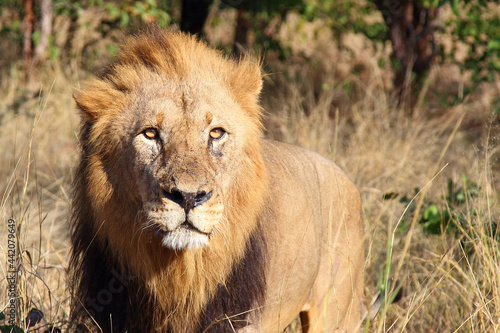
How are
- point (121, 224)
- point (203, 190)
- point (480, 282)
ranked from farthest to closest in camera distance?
1. point (480, 282)
2. point (121, 224)
3. point (203, 190)

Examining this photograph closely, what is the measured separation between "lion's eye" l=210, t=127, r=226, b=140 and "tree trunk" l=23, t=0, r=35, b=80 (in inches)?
259

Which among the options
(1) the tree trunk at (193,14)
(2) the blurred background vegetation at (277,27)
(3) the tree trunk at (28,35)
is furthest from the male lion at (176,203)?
(3) the tree trunk at (28,35)

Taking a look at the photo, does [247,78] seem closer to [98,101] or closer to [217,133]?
[217,133]

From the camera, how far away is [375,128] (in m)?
6.99

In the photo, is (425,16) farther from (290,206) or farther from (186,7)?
(290,206)

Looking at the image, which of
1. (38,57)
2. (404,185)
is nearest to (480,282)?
(404,185)

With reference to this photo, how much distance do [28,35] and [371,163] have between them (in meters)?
5.24

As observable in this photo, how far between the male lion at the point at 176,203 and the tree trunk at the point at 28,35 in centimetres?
614

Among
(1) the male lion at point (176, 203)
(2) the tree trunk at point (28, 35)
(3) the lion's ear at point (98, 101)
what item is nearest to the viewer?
(1) the male lion at point (176, 203)

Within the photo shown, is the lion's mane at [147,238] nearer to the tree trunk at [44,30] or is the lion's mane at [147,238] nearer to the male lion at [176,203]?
the male lion at [176,203]

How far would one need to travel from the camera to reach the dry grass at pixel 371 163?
13.5 ft

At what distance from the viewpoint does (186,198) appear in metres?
2.32

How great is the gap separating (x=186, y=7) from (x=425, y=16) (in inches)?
122

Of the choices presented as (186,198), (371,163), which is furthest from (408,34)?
(186,198)
